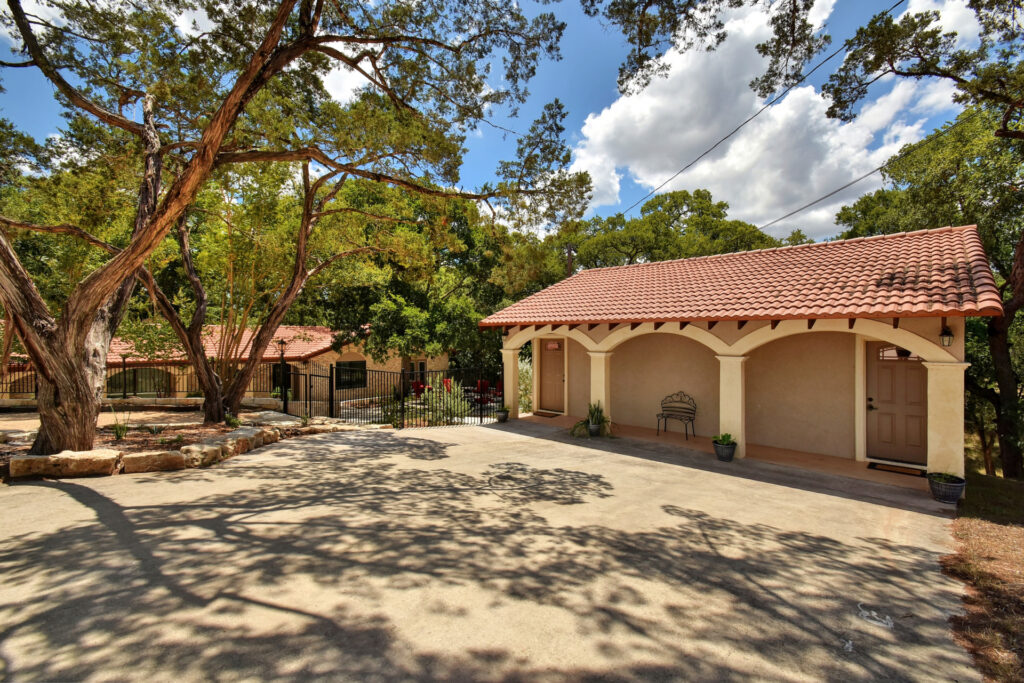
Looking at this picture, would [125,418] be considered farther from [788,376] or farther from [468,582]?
[788,376]

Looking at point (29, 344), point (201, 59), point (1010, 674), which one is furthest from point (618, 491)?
point (201, 59)

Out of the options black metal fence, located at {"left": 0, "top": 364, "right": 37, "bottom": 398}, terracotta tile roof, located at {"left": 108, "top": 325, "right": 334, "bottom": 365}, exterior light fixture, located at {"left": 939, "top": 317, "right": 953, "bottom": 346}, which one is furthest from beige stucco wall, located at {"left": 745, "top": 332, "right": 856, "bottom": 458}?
black metal fence, located at {"left": 0, "top": 364, "right": 37, "bottom": 398}

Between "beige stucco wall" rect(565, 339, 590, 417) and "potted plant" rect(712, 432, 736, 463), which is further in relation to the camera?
"beige stucco wall" rect(565, 339, 590, 417)

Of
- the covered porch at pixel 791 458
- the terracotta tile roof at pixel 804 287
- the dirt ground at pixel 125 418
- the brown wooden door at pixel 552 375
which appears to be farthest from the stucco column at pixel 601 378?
the dirt ground at pixel 125 418

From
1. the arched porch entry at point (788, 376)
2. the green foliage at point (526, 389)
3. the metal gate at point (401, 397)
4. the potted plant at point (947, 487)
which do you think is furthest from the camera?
the green foliage at point (526, 389)

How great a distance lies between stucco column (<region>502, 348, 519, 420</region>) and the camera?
42.3 ft

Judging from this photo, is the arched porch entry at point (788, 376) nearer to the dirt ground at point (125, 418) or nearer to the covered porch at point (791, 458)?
the covered porch at point (791, 458)

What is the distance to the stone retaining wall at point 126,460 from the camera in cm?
643

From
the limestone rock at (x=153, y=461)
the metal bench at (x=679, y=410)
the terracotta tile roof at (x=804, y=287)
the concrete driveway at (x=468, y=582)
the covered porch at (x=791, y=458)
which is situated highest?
the terracotta tile roof at (x=804, y=287)

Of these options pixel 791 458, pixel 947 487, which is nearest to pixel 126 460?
pixel 791 458

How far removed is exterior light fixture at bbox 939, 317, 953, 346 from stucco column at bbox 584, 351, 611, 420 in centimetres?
575

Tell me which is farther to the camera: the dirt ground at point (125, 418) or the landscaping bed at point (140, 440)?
the dirt ground at point (125, 418)

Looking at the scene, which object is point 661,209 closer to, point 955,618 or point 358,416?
point 358,416

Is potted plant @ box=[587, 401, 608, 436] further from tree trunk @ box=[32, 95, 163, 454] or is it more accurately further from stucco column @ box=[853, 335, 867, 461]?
tree trunk @ box=[32, 95, 163, 454]
